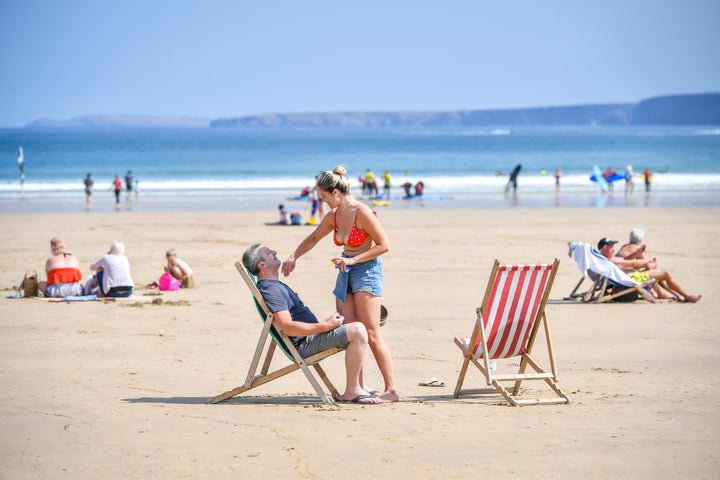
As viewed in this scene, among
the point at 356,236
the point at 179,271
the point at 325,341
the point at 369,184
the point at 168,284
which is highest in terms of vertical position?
the point at 356,236

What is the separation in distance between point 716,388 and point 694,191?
106 ft

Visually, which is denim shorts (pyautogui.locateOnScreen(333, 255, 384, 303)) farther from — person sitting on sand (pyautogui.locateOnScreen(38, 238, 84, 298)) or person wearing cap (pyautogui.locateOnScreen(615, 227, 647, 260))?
person wearing cap (pyautogui.locateOnScreen(615, 227, 647, 260))

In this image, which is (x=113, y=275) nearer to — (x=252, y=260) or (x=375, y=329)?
(x=252, y=260)

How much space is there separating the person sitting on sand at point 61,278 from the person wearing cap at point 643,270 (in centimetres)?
624

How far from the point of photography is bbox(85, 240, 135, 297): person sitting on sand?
35.3 feet

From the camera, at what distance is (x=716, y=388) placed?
6.71m

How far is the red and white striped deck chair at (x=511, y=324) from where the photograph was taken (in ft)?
20.4

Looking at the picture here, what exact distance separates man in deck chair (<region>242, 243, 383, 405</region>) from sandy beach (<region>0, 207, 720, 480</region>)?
0.69ft

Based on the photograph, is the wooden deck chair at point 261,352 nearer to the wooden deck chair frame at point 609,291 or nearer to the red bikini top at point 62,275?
the red bikini top at point 62,275

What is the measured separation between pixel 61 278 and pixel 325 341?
19.1ft

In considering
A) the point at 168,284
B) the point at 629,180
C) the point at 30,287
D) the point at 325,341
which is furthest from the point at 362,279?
the point at 629,180

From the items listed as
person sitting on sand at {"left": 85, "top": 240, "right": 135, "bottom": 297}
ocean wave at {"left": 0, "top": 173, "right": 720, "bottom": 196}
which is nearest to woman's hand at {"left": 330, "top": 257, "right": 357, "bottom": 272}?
person sitting on sand at {"left": 85, "top": 240, "right": 135, "bottom": 297}

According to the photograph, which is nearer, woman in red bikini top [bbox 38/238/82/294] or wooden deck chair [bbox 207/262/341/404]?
wooden deck chair [bbox 207/262/341/404]

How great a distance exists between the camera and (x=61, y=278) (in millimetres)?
10922
